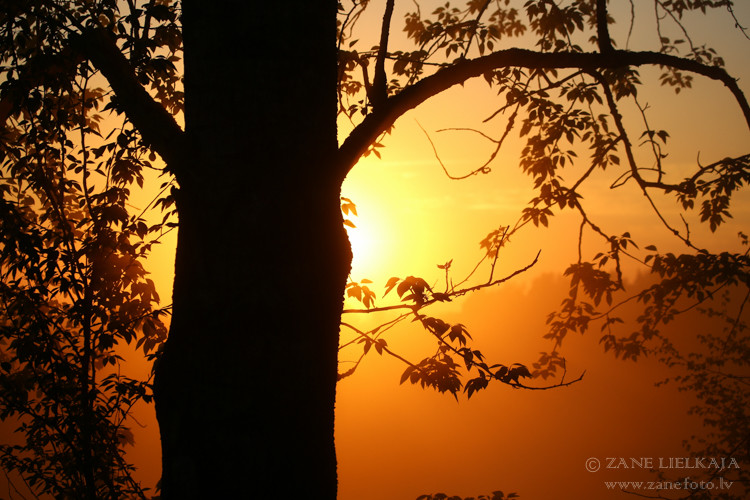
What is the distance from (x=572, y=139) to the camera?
16.8 feet

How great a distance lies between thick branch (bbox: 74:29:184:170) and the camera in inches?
68.7

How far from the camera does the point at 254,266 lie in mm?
1528

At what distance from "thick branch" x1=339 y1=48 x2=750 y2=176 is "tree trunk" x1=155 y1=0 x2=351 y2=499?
0.15 meters

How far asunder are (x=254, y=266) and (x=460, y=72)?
4.04 ft

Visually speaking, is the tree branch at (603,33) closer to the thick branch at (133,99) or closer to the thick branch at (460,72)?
the thick branch at (460,72)

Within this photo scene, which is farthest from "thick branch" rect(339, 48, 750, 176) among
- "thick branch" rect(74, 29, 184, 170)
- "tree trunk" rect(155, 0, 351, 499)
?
"thick branch" rect(74, 29, 184, 170)

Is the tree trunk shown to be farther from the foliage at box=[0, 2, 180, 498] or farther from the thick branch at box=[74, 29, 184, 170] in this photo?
the foliage at box=[0, 2, 180, 498]

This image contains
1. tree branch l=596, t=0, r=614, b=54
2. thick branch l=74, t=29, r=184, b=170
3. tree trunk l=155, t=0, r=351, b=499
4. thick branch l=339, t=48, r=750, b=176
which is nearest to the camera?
tree trunk l=155, t=0, r=351, b=499

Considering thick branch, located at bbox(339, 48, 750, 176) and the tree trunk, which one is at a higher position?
thick branch, located at bbox(339, 48, 750, 176)

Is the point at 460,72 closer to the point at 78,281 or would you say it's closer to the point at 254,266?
the point at 254,266

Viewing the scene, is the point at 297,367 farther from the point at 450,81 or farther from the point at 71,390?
the point at 71,390

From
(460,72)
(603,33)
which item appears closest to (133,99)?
(460,72)

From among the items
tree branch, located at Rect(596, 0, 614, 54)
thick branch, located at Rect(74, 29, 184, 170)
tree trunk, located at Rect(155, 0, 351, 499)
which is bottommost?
tree trunk, located at Rect(155, 0, 351, 499)

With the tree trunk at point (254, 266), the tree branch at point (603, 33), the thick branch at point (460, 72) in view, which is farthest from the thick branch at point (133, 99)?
the tree branch at point (603, 33)
